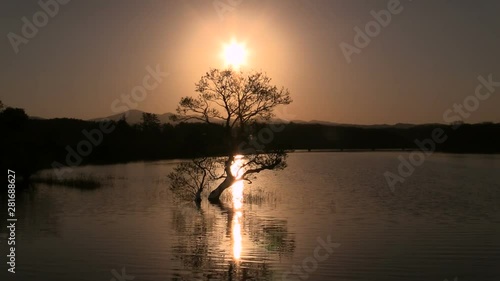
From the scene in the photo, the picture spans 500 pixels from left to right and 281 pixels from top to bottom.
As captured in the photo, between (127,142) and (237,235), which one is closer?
(237,235)

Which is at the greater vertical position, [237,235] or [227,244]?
[237,235]

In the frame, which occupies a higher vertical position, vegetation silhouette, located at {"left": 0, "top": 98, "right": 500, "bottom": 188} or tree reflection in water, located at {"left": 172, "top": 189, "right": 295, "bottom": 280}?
vegetation silhouette, located at {"left": 0, "top": 98, "right": 500, "bottom": 188}

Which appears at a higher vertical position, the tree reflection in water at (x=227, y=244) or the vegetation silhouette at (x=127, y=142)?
the vegetation silhouette at (x=127, y=142)

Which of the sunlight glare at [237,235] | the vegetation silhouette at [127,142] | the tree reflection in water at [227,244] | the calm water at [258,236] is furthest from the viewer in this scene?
the vegetation silhouette at [127,142]

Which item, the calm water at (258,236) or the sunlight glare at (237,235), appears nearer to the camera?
the calm water at (258,236)

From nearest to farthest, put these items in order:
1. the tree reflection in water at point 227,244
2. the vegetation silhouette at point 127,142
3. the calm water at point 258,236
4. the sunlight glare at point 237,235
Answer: the tree reflection in water at point 227,244 → the calm water at point 258,236 → the sunlight glare at point 237,235 → the vegetation silhouette at point 127,142

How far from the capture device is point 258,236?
3088 cm

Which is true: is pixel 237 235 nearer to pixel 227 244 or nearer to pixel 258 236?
pixel 258 236

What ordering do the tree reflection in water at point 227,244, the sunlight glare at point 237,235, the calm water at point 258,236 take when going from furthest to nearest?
the sunlight glare at point 237,235, the calm water at point 258,236, the tree reflection in water at point 227,244

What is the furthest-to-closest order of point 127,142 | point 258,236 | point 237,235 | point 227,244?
point 127,142 → point 237,235 → point 258,236 → point 227,244

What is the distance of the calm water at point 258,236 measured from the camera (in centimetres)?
2231

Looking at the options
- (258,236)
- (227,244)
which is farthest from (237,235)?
(227,244)

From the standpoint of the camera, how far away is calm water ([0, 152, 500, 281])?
22.3 metres

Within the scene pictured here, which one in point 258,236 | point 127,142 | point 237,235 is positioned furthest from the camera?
point 127,142
